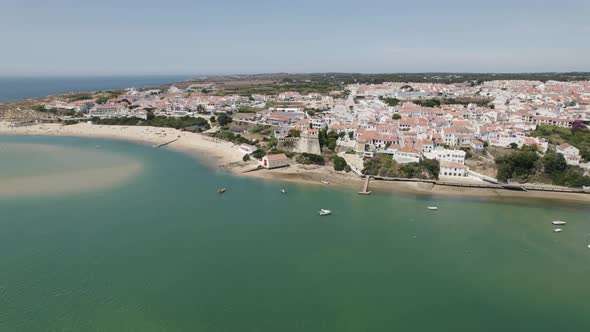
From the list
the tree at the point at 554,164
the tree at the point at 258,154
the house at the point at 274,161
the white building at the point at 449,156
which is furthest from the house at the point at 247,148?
the tree at the point at 554,164

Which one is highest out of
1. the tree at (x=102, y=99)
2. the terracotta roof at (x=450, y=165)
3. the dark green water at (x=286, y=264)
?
the tree at (x=102, y=99)

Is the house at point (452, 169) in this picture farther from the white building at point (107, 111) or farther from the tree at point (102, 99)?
the tree at point (102, 99)

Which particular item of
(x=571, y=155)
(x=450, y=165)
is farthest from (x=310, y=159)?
(x=571, y=155)

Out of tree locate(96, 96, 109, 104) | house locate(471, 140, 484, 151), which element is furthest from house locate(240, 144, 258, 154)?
tree locate(96, 96, 109, 104)

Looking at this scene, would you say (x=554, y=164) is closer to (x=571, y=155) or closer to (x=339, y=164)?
(x=571, y=155)

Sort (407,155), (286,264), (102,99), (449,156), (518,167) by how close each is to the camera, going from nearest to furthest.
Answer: (286,264)
(518,167)
(449,156)
(407,155)
(102,99)
